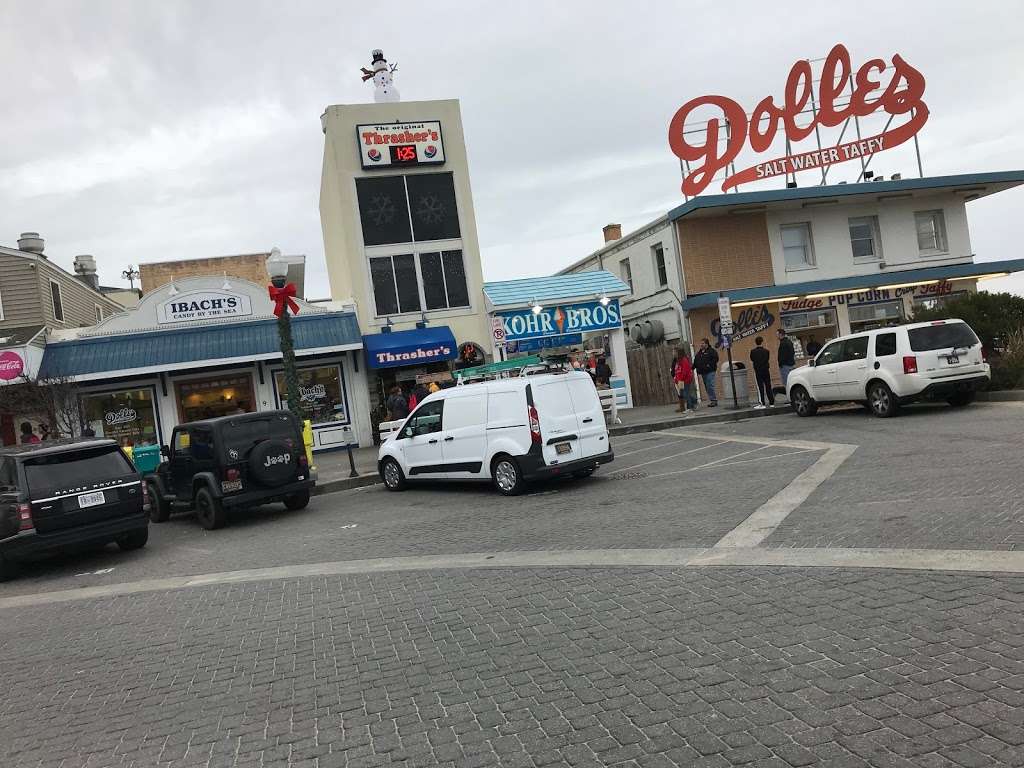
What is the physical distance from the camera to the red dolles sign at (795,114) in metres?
25.8

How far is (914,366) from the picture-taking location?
611 inches

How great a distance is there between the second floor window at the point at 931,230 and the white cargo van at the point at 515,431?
2059 centimetres

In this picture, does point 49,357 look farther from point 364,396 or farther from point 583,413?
point 583,413

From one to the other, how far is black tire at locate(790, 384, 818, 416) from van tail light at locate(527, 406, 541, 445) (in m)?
8.85

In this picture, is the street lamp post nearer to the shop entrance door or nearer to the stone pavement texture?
the shop entrance door

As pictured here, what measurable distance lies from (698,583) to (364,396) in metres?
18.8

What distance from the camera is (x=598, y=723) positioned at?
397 centimetres

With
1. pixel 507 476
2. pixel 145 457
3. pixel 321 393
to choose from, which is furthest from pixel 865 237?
pixel 145 457

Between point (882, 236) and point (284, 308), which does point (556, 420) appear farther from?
point (882, 236)

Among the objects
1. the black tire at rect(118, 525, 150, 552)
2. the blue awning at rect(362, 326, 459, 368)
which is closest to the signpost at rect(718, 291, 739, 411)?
the blue awning at rect(362, 326, 459, 368)

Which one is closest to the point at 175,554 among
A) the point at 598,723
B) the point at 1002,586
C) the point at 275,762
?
the point at 275,762

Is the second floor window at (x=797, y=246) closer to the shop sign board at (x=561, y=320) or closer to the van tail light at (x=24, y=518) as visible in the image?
the shop sign board at (x=561, y=320)

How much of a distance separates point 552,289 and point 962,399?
1248cm

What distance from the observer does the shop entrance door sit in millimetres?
23141
